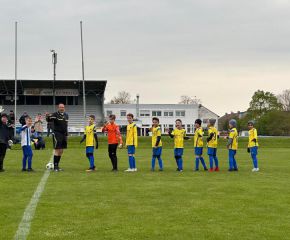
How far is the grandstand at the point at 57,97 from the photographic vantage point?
64.7 m

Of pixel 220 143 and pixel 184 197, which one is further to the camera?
pixel 220 143

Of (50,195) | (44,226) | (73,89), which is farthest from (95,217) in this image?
(73,89)

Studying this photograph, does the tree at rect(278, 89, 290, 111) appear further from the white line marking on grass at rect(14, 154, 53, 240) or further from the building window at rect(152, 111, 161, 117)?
the white line marking on grass at rect(14, 154, 53, 240)

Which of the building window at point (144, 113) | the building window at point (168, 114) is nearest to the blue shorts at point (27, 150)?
the building window at point (144, 113)

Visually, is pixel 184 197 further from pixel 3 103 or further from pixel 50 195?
pixel 3 103

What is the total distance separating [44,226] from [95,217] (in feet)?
3.22

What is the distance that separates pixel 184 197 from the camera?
408 inches

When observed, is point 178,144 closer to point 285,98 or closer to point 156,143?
point 156,143

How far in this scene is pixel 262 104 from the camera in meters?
102

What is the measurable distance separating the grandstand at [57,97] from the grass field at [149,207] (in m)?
51.3

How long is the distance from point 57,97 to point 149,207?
2469 inches

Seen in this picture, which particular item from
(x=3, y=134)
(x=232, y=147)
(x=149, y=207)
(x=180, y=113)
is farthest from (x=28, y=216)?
(x=180, y=113)

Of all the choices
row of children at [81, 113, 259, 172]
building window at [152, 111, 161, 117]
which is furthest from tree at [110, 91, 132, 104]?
row of children at [81, 113, 259, 172]

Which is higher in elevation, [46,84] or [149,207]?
[46,84]
